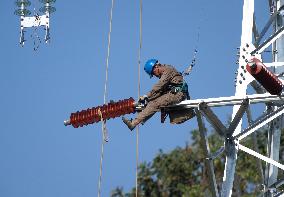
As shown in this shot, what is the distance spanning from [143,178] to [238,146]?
25.1m

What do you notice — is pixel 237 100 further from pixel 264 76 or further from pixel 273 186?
pixel 273 186

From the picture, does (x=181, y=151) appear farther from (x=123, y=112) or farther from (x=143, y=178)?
(x=123, y=112)

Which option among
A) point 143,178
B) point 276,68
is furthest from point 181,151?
point 276,68

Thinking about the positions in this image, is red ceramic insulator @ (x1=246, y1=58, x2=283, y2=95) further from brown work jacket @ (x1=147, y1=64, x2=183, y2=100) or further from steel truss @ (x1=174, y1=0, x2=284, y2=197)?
brown work jacket @ (x1=147, y1=64, x2=183, y2=100)

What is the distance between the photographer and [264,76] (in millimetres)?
12500

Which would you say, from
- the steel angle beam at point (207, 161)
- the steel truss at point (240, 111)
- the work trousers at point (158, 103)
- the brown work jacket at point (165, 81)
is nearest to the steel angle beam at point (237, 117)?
the steel truss at point (240, 111)

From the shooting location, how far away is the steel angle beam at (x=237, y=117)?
13.5m

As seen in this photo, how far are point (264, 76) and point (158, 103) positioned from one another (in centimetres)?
252

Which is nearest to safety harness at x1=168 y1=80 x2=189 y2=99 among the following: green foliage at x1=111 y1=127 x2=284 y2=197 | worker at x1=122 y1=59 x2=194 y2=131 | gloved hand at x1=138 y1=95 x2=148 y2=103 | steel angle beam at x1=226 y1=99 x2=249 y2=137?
worker at x1=122 y1=59 x2=194 y2=131

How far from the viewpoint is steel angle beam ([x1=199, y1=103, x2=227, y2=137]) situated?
44.9ft

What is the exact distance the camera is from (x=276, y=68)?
51.6 ft

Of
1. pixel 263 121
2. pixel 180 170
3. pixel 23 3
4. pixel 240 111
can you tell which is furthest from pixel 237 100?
pixel 180 170

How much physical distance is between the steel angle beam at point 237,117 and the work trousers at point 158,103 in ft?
3.61

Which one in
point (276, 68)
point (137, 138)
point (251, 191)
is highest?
point (276, 68)
